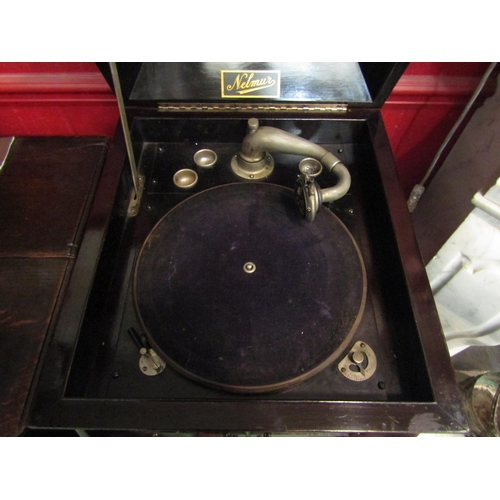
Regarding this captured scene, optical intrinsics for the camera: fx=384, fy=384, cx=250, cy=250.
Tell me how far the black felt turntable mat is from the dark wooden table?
25cm

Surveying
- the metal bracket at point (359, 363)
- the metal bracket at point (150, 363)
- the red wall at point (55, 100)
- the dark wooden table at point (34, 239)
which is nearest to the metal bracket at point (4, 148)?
the dark wooden table at point (34, 239)

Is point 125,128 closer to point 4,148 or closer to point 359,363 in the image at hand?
point 4,148

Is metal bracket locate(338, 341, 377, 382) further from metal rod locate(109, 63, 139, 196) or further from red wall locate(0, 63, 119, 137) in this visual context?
red wall locate(0, 63, 119, 137)

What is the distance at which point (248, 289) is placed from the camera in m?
0.85

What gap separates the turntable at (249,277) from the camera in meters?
0.66

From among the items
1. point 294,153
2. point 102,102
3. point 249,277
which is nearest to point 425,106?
point 294,153

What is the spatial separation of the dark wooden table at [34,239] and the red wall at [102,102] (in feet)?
0.72

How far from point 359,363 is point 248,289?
10.9 inches

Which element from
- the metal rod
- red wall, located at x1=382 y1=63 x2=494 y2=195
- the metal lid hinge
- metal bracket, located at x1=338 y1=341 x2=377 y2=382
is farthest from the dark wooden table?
red wall, located at x1=382 y1=63 x2=494 y2=195

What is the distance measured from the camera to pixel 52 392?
670 mm

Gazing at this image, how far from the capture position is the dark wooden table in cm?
83

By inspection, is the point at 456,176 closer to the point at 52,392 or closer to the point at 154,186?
the point at 154,186
